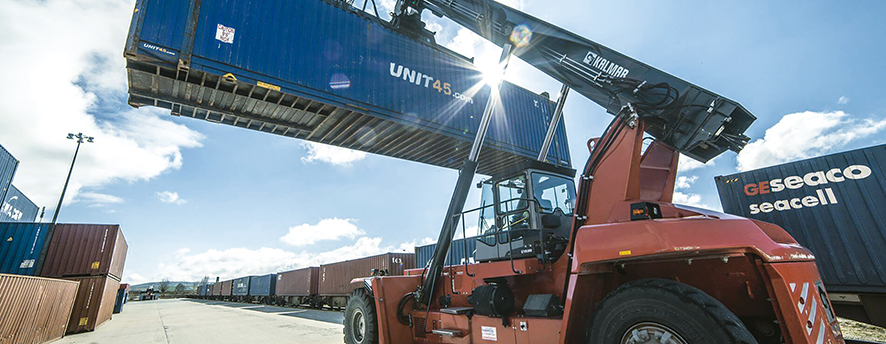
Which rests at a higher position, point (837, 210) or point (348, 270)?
point (348, 270)

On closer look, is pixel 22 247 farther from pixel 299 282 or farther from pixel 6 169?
pixel 299 282

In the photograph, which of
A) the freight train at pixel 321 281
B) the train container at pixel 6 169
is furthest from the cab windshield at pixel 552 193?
the train container at pixel 6 169

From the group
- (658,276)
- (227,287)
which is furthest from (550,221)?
(227,287)

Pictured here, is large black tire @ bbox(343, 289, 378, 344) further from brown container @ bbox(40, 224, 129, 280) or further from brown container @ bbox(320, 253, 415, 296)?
brown container @ bbox(40, 224, 129, 280)

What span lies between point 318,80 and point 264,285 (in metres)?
31.7

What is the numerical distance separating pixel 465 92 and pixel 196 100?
6276mm

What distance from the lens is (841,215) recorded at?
6.25 metres

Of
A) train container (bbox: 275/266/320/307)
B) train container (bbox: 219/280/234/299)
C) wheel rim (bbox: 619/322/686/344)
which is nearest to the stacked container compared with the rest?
train container (bbox: 275/266/320/307)

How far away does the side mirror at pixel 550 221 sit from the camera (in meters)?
4.09

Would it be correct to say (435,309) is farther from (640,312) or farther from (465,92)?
(465,92)

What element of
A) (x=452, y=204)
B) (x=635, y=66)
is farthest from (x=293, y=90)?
(x=635, y=66)

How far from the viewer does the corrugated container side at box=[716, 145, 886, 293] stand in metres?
5.90

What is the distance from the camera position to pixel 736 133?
395cm

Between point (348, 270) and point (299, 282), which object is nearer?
point (348, 270)
